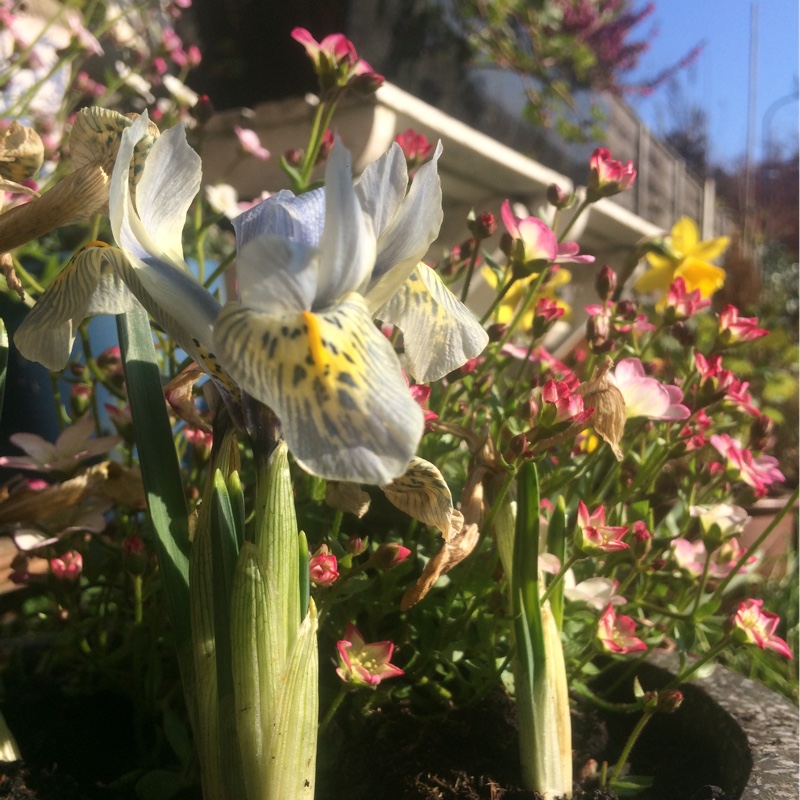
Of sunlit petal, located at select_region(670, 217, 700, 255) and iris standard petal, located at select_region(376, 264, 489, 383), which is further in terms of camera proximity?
sunlit petal, located at select_region(670, 217, 700, 255)

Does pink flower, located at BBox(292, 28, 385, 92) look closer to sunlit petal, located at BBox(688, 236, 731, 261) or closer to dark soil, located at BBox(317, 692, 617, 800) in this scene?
dark soil, located at BBox(317, 692, 617, 800)

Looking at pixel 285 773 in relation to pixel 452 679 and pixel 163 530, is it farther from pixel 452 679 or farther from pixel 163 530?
pixel 452 679

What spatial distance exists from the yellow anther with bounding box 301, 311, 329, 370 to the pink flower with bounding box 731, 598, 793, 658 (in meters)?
0.49

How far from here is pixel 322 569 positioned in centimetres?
54

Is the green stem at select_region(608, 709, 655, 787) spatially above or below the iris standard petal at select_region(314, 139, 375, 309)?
below

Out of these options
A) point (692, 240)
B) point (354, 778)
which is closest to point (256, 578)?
point (354, 778)

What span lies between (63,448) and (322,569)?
31cm

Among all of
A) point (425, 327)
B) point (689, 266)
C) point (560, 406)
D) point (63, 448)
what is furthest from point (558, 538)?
point (689, 266)

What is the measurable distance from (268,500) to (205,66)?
130 cm

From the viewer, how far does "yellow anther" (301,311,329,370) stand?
0.37 m

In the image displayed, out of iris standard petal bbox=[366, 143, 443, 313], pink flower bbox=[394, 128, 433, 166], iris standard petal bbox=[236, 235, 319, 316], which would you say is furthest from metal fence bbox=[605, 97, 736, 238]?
iris standard petal bbox=[236, 235, 319, 316]

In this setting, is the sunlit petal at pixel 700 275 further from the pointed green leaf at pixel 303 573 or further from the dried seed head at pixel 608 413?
the pointed green leaf at pixel 303 573

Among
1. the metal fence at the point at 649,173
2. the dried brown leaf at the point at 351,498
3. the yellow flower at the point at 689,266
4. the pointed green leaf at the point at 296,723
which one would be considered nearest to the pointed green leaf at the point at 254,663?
the pointed green leaf at the point at 296,723

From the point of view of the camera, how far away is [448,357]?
1.68ft
